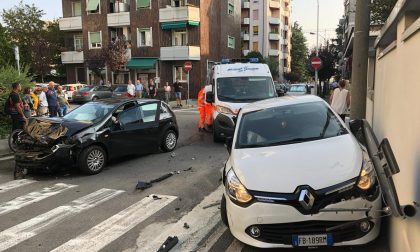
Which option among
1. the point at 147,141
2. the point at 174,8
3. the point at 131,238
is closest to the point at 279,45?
the point at 174,8

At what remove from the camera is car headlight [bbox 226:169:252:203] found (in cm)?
427

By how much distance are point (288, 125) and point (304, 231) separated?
6.22 feet

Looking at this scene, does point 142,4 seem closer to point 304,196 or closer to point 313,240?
point 304,196

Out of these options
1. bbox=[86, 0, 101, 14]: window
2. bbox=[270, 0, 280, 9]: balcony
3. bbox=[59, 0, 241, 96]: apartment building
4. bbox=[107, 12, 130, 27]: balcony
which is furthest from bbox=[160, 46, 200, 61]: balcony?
bbox=[270, 0, 280, 9]: balcony

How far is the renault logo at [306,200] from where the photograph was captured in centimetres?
398

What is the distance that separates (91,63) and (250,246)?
3781 centimetres

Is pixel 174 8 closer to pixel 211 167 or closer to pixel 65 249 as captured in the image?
pixel 211 167

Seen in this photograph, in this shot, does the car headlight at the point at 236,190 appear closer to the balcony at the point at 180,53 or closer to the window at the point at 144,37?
the balcony at the point at 180,53

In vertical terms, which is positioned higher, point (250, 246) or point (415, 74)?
point (415, 74)

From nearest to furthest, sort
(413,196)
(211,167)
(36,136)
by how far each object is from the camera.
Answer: (413,196), (36,136), (211,167)

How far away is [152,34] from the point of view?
39.3 meters

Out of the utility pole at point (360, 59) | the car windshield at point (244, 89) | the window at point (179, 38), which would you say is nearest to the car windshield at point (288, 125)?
the utility pole at point (360, 59)

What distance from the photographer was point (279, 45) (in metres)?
82.1

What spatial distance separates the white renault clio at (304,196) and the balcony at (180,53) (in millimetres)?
32442
